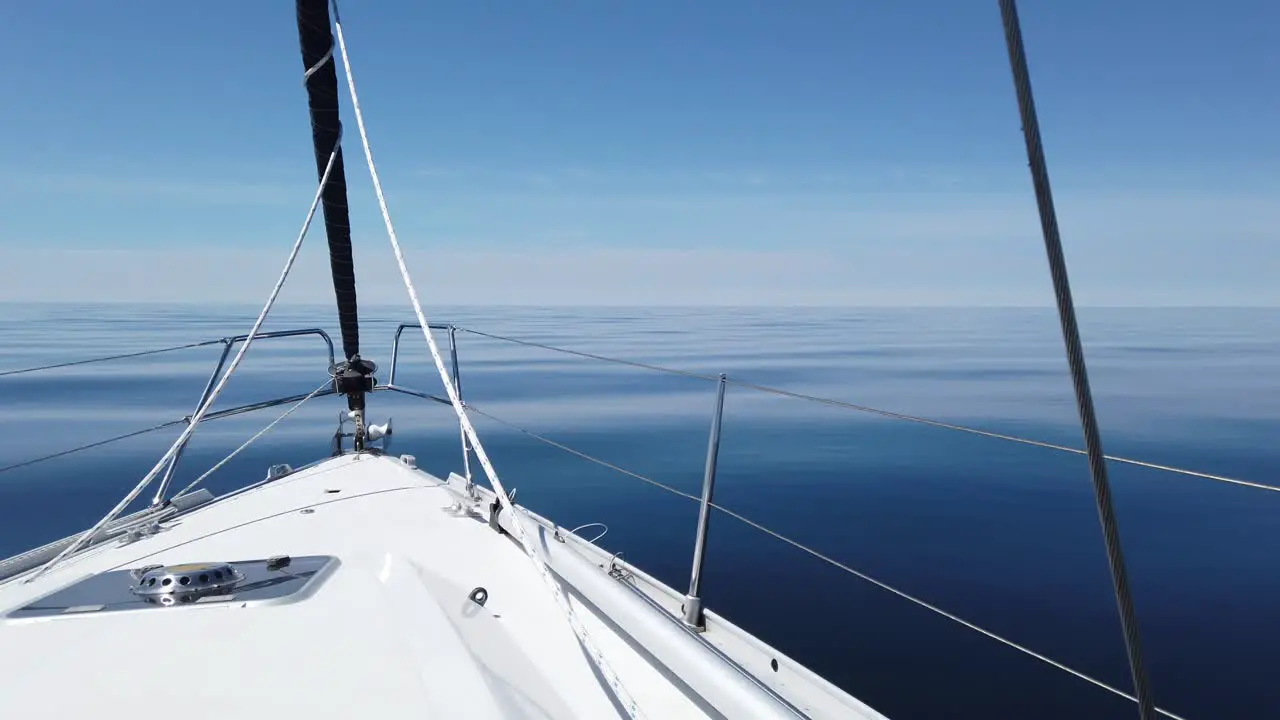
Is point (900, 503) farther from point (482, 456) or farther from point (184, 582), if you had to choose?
point (184, 582)

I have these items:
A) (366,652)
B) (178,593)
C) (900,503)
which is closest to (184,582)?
(178,593)

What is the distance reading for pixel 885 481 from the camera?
310 inches

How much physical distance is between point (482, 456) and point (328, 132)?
1.89m

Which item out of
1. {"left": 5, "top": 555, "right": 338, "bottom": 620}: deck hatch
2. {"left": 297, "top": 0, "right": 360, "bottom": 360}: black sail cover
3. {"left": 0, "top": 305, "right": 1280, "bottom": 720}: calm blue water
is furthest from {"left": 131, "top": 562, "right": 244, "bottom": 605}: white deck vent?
{"left": 0, "top": 305, "right": 1280, "bottom": 720}: calm blue water

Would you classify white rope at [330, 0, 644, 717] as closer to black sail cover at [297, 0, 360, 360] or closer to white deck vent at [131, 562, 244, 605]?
black sail cover at [297, 0, 360, 360]

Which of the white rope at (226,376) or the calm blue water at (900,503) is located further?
the calm blue water at (900,503)

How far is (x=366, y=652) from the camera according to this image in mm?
1692

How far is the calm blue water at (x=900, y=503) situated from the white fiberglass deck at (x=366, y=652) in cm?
213

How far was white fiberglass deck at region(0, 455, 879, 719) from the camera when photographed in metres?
1.49

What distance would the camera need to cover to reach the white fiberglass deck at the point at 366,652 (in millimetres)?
1491

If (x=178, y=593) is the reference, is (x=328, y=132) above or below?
above

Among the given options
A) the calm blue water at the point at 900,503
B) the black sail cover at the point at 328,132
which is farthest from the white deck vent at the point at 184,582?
the calm blue water at the point at 900,503

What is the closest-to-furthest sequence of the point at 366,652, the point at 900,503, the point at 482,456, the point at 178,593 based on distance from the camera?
the point at 366,652
the point at 178,593
the point at 482,456
the point at 900,503

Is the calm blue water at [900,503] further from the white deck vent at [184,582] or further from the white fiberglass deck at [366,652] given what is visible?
the white deck vent at [184,582]
